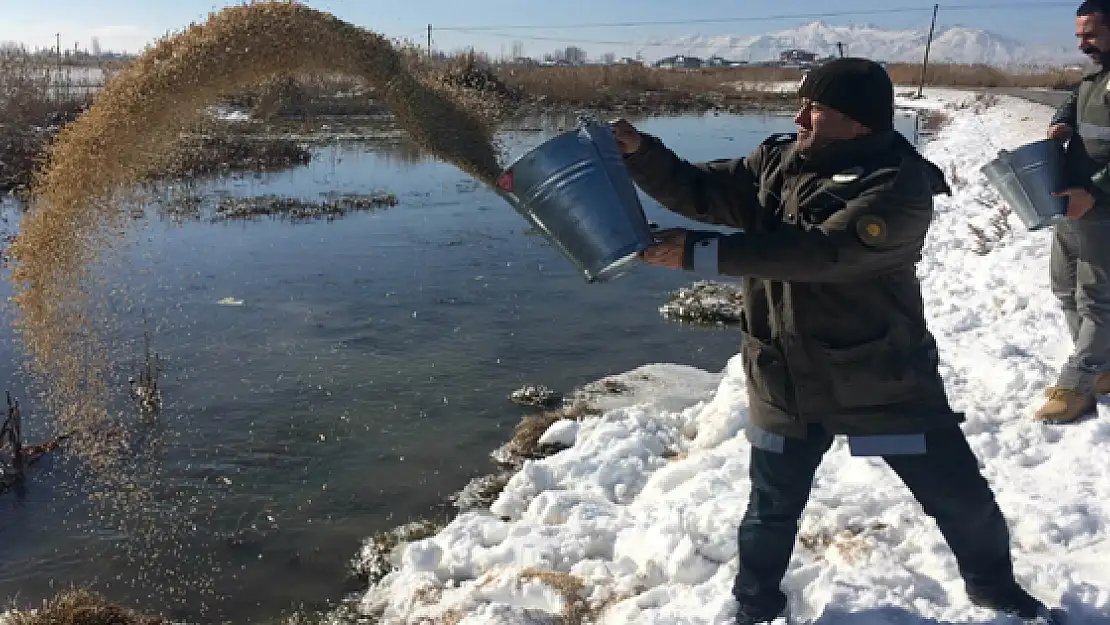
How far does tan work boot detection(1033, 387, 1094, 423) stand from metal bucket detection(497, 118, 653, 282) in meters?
2.80

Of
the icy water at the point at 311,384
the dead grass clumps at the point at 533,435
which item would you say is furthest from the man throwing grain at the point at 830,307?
the dead grass clumps at the point at 533,435

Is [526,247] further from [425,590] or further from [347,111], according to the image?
[347,111]

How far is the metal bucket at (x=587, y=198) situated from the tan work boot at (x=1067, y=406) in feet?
9.19

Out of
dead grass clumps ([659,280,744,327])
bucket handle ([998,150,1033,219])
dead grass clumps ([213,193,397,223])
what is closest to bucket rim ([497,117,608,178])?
bucket handle ([998,150,1033,219])

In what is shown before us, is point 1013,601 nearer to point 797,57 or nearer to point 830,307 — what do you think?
point 830,307

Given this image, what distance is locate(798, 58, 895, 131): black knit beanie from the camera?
2203 mm

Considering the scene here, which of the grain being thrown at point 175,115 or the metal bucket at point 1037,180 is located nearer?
the grain being thrown at point 175,115

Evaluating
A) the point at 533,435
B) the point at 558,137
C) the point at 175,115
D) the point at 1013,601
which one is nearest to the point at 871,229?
the point at 558,137

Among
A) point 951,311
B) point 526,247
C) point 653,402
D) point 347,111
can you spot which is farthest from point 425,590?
point 347,111

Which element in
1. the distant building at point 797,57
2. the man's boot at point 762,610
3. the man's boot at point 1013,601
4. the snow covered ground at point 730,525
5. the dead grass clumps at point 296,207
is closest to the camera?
the man's boot at point 1013,601

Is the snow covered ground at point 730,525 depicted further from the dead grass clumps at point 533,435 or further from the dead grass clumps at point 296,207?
the dead grass clumps at point 296,207

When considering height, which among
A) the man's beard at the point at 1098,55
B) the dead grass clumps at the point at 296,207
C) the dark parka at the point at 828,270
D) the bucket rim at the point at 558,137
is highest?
the man's beard at the point at 1098,55

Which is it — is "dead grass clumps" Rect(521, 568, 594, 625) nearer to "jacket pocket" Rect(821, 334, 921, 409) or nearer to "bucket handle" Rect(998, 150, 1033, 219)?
"jacket pocket" Rect(821, 334, 921, 409)

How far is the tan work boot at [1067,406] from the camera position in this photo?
385 centimetres
